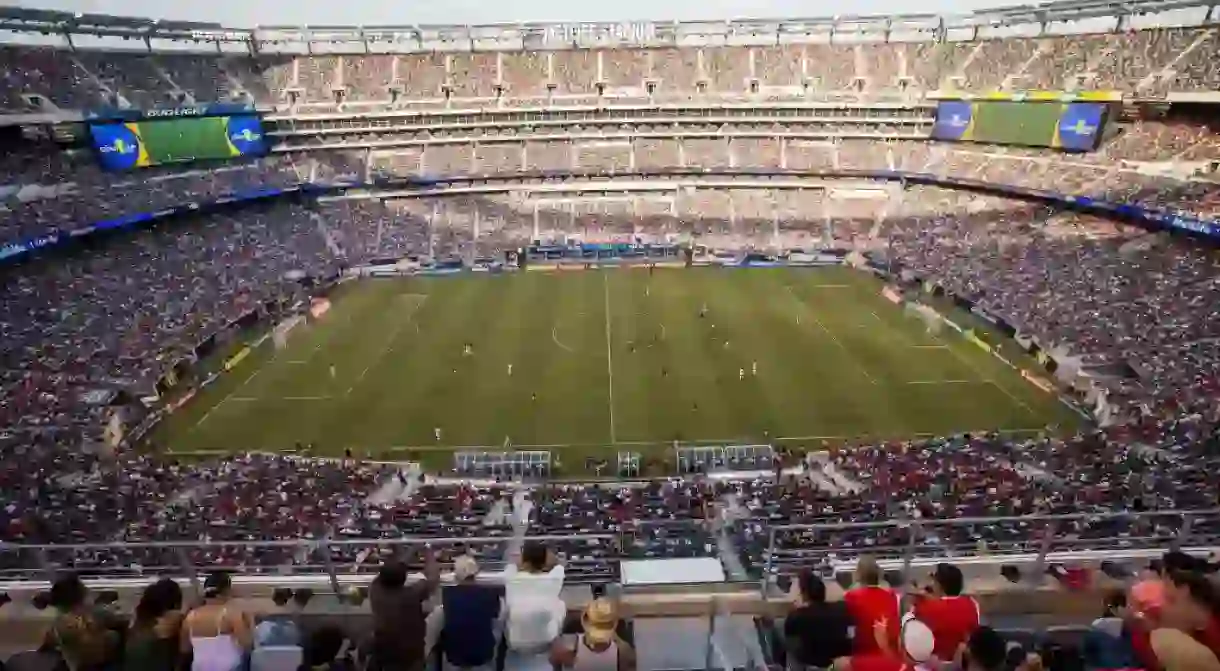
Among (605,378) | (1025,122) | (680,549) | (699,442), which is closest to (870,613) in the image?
(680,549)

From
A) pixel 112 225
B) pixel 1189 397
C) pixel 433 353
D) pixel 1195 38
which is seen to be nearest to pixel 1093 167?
pixel 1195 38

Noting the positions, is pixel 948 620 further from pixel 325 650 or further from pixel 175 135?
pixel 175 135

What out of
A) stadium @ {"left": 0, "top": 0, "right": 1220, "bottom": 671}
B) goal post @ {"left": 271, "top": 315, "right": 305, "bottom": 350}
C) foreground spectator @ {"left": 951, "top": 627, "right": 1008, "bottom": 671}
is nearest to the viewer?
foreground spectator @ {"left": 951, "top": 627, "right": 1008, "bottom": 671}

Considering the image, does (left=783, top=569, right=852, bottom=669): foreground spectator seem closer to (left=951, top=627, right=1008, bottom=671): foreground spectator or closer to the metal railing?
(left=951, top=627, right=1008, bottom=671): foreground spectator

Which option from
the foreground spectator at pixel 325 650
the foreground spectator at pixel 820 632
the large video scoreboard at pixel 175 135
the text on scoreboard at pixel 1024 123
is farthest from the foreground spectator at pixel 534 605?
the text on scoreboard at pixel 1024 123

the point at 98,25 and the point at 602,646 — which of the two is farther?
the point at 98,25

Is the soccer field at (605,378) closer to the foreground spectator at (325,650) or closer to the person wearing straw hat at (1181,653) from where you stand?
the foreground spectator at (325,650)

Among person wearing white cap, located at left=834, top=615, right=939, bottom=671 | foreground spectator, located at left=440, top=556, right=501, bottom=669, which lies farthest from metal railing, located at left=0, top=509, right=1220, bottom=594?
person wearing white cap, located at left=834, top=615, right=939, bottom=671
